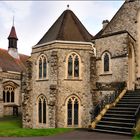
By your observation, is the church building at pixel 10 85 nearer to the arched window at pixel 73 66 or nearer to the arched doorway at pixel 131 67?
the arched window at pixel 73 66

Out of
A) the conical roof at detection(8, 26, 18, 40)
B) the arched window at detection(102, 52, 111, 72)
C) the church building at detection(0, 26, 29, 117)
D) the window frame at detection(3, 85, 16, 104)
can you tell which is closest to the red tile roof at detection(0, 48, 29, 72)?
the church building at detection(0, 26, 29, 117)

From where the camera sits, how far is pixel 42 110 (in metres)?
24.7

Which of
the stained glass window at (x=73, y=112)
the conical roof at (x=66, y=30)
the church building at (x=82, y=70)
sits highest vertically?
the conical roof at (x=66, y=30)

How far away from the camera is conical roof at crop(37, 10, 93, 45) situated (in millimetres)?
25109

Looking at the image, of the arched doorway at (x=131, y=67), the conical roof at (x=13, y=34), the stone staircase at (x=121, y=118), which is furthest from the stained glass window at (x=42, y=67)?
the conical roof at (x=13, y=34)

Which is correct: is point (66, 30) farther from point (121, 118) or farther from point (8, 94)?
point (8, 94)

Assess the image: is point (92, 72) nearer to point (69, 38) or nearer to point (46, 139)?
point (69, 38)

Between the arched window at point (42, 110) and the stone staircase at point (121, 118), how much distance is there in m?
8.06

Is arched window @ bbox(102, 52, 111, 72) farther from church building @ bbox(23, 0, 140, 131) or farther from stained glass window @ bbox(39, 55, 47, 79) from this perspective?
stained glass window @ bbox(39, 55, 47, 79)

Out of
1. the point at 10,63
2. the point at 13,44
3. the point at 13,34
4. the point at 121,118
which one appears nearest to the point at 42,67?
the point at 121,118

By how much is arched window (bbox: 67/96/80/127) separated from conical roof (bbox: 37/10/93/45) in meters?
5.43

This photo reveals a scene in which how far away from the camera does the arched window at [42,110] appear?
80.1 feet

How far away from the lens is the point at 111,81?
23.1m

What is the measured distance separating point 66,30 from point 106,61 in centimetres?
490
